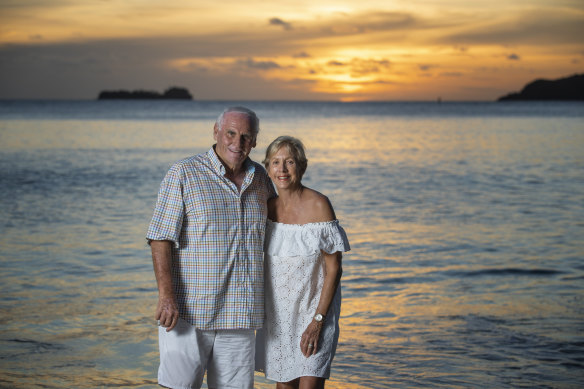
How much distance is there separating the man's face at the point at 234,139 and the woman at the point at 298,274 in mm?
155

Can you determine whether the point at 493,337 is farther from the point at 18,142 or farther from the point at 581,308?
the point at 18,142

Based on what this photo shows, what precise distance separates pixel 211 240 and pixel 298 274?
19.9 inches

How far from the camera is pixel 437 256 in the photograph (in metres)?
9.45

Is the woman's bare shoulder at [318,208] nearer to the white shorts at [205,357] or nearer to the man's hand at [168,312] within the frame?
the white shorts at [205,357]

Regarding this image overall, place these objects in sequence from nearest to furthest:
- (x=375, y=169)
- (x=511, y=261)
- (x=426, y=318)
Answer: (x=426, y=318) → (x=511, y=261) → (x=375, y=169)

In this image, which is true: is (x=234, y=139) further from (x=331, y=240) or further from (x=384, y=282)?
(x=384, y=282)

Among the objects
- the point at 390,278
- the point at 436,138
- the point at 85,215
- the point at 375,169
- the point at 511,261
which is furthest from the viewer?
the point at 436,138

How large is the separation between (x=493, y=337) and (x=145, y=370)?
311 cm

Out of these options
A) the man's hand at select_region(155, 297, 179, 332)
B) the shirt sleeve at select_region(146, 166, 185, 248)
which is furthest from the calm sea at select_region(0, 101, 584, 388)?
the shirt sleeve at select_region(146, 166, 185, 248)

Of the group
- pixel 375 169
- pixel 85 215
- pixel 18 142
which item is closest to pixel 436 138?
pixel 375 169

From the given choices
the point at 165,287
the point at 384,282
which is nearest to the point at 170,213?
the point at 165,287

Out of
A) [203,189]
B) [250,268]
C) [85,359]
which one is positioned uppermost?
[203,189]

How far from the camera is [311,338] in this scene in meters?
3.49

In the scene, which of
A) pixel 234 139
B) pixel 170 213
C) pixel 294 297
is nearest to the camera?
pixel 170 213
